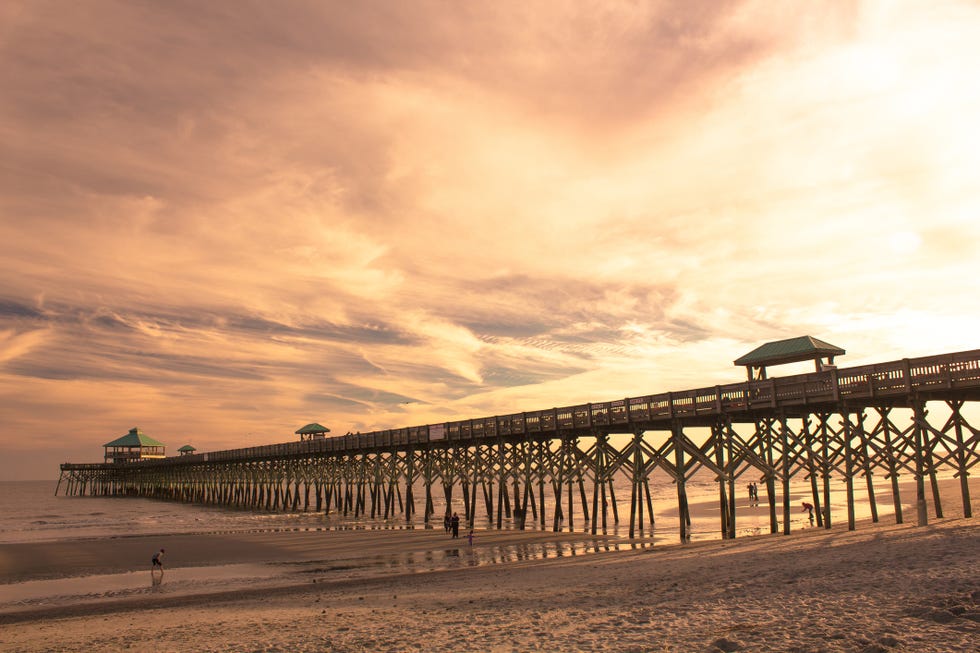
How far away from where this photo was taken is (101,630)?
48.3 ft

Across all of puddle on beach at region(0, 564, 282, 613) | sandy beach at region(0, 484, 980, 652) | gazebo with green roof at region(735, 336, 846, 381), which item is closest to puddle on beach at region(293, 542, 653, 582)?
sandy beach at region(0, 484, 980, 652)

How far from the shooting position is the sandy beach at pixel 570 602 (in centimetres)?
1000

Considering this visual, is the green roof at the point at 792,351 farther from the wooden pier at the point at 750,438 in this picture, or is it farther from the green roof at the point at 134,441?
the green roof at the point at 134,441

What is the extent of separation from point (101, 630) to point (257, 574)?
9.48 m

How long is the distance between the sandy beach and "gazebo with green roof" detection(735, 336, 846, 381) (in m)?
8.34

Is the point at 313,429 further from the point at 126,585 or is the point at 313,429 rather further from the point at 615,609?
the point at 615,609

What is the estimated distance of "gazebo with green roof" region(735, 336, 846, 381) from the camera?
28453 mm

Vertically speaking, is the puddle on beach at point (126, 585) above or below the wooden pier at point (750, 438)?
below

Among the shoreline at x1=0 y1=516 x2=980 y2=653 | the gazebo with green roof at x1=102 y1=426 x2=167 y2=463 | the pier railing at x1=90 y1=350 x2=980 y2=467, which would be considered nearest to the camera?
the shoreline at x1=0 y1=516 x2=980 y2=653

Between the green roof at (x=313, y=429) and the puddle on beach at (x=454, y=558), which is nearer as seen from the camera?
the puddle on beach at (x=454, y=558)

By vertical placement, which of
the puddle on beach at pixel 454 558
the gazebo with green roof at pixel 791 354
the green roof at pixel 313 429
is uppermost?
the gazebo with green roof at pixel 791 354

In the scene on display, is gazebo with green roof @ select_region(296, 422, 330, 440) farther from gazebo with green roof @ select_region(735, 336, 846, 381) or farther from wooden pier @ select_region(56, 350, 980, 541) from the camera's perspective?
gazebo with green roof @ select_region(735, 336, 846, 381)

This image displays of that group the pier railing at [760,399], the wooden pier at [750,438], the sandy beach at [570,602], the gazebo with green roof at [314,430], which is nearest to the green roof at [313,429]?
the gazebo with green roof at [314,430]

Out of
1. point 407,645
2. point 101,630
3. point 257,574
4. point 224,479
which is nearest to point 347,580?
point 257,574
